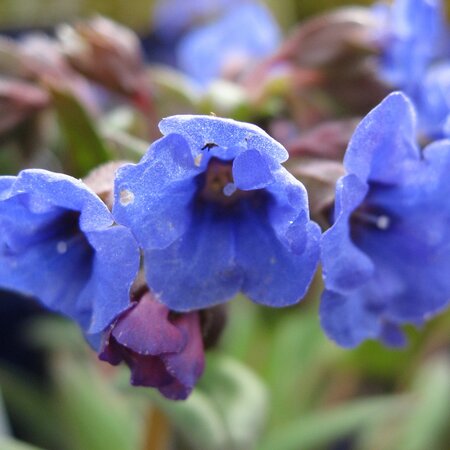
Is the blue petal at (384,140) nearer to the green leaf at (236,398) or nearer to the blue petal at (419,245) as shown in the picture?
the blue petal at (419,245)

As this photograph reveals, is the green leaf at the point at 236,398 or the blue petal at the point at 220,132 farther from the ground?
the blue petal at the point at 220,132

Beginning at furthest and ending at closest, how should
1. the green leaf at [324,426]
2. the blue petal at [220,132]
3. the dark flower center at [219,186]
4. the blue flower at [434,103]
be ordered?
the green leaf at [324,426], the blue flower at [434,103], the dark flower center at [219,186], the blue petal at [220,132]

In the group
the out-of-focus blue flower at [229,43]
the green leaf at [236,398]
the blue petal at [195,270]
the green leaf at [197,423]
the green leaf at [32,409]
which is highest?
the blue petal at [195,270]

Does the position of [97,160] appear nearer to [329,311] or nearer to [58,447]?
[329,311]

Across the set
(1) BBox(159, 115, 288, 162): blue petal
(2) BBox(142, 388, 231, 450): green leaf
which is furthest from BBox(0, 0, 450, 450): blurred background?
(1) BBox(159, 115, 288, 162): blue petal

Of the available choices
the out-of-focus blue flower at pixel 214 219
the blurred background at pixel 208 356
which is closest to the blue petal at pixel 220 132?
the out-of-focus blue flower at pixel 214 219

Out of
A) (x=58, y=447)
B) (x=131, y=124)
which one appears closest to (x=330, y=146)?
(x=131, y=124)

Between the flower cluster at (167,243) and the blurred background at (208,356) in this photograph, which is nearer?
the flower cluster at (167,243)
